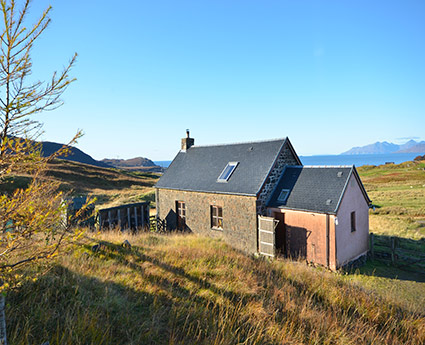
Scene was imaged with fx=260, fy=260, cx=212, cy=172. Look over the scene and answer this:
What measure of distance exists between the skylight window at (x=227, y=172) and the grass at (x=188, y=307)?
360 inches

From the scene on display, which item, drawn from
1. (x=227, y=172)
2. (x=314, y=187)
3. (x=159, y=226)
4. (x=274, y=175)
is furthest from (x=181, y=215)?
(x=314, y=187)

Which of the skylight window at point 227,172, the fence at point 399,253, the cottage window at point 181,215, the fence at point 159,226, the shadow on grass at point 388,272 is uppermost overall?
the skylight window at point 227,172

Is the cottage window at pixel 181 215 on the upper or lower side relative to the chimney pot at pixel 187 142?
lower

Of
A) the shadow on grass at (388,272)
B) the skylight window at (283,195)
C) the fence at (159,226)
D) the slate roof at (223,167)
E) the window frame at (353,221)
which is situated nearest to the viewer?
the shadow on grass at (388,272)

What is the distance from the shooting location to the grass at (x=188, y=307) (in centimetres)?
435

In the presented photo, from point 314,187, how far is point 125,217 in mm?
12258

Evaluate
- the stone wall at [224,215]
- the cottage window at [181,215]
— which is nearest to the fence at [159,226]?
the stone wall at [224,215]

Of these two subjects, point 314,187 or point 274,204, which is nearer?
point 314,187

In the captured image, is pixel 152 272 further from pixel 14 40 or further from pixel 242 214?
pixel 242 214

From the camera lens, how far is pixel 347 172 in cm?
1394

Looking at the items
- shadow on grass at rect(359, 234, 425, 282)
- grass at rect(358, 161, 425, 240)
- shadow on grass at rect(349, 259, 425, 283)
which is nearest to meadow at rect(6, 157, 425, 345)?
shadow on grass at rect(349, 259, 425, 283)

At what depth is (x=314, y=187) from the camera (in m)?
14.4

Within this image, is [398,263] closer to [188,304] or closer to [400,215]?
[400,215]

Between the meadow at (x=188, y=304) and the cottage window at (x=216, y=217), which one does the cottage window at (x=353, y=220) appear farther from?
the cottage window at (x=216, y=217)
